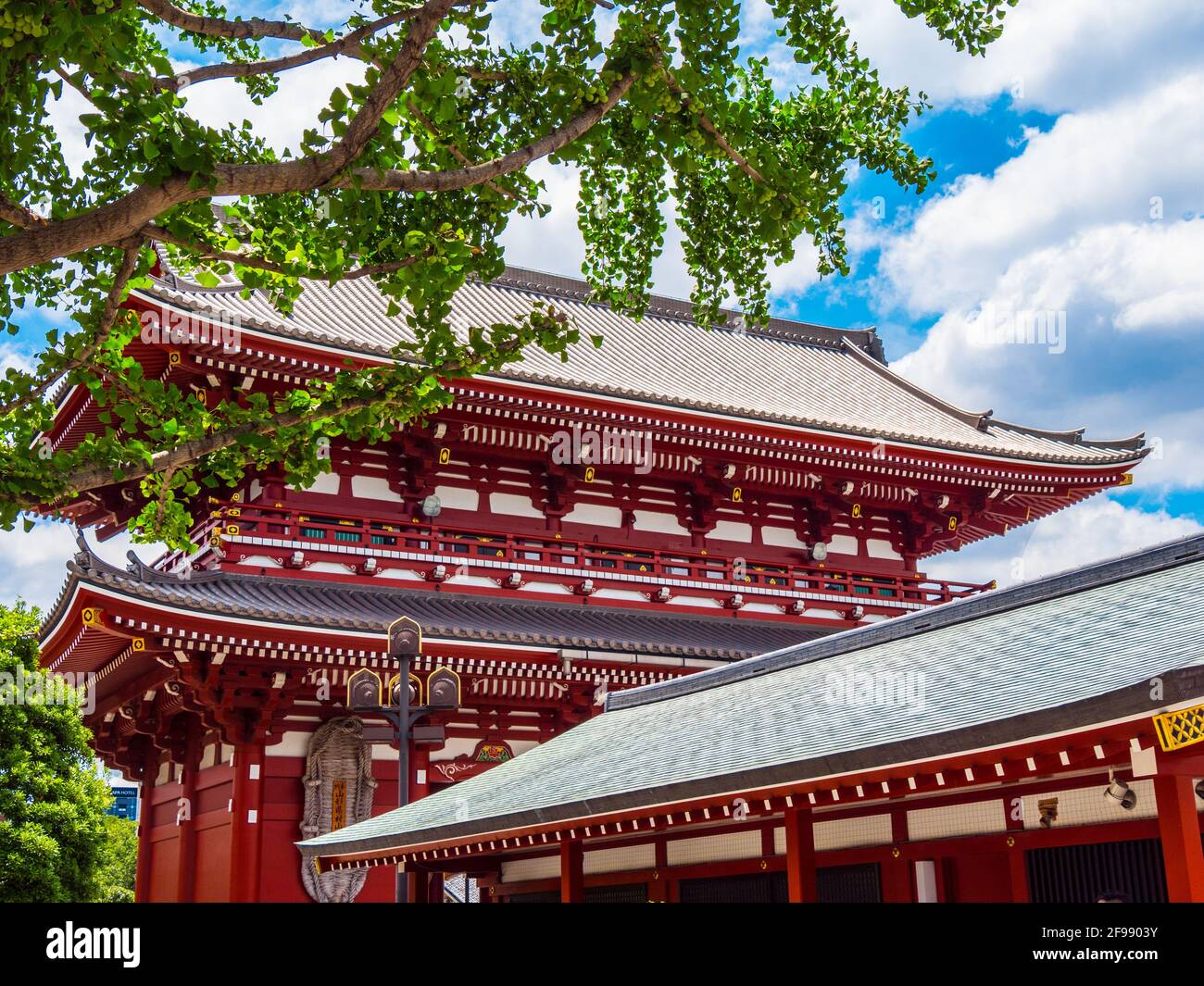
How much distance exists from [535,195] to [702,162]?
5.33 ft

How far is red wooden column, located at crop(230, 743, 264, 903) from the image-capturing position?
53.5 feet

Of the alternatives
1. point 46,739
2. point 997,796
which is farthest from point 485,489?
point 46,739

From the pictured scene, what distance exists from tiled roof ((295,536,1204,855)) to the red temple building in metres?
1.48

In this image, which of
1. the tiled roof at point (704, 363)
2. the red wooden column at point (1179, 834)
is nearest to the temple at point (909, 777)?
the red wooden column at point (1179, 834)

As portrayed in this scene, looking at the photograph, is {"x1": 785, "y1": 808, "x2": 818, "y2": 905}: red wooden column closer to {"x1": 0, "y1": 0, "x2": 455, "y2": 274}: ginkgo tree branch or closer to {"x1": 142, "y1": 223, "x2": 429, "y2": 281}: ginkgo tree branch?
{"x1": 142, "y1": 223, "x2": 429, "y2": 281}: ginkgo tree branch

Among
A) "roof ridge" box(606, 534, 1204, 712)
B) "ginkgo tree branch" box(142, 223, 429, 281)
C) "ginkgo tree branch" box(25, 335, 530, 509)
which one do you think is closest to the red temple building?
"roof ridge" box(606, 534, 1204, 712)

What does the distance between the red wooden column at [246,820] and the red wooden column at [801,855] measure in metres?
8.93

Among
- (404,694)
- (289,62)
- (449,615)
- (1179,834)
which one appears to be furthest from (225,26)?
(449,615)

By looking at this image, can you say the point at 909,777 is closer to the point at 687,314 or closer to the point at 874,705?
the point at 874,705

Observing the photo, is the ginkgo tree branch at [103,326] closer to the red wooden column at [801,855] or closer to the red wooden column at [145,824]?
the red wooden column at [801,855]

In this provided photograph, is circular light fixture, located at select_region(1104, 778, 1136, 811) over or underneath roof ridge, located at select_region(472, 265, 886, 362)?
underneath

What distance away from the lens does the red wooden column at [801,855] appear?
390 inches

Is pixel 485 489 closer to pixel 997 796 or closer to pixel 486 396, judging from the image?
pixel 486 396

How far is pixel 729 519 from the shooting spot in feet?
72.9
